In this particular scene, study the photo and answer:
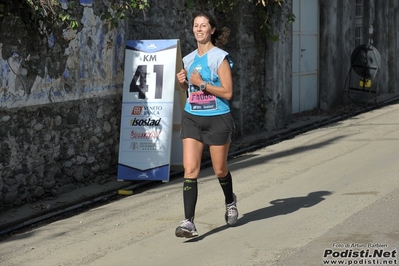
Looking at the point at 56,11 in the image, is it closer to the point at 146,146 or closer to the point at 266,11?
the point at 146,146

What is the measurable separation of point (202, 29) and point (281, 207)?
86.6 inches

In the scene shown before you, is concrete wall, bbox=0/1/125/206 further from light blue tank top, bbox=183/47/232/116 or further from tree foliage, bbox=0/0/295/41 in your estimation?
light blue tank top, bbox=183/47/232/116

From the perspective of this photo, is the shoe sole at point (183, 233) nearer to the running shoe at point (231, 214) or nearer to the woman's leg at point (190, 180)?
the woman's leg at point (190, 180)

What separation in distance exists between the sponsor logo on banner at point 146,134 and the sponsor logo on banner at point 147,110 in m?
0.23

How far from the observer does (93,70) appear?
1038 centimetres

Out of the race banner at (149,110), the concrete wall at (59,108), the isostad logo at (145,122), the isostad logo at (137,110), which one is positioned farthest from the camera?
the isostad logo at (137,110)

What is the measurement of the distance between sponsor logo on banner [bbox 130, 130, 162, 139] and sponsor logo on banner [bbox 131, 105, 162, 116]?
23 cm

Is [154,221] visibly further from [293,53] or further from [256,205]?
[293,53]

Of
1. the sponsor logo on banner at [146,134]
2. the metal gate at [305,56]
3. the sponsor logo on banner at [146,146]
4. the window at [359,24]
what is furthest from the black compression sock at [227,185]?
the window at [359,24]

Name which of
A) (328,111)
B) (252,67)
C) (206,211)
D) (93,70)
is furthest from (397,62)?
(206,211)

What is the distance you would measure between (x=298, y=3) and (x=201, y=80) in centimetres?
1044

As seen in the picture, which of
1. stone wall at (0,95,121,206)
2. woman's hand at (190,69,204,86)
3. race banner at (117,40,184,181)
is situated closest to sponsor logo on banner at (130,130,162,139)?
race banner at (117,40,184,181)

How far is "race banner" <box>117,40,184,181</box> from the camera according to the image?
10273 millimetres

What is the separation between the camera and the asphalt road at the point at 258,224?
6.59 meters
